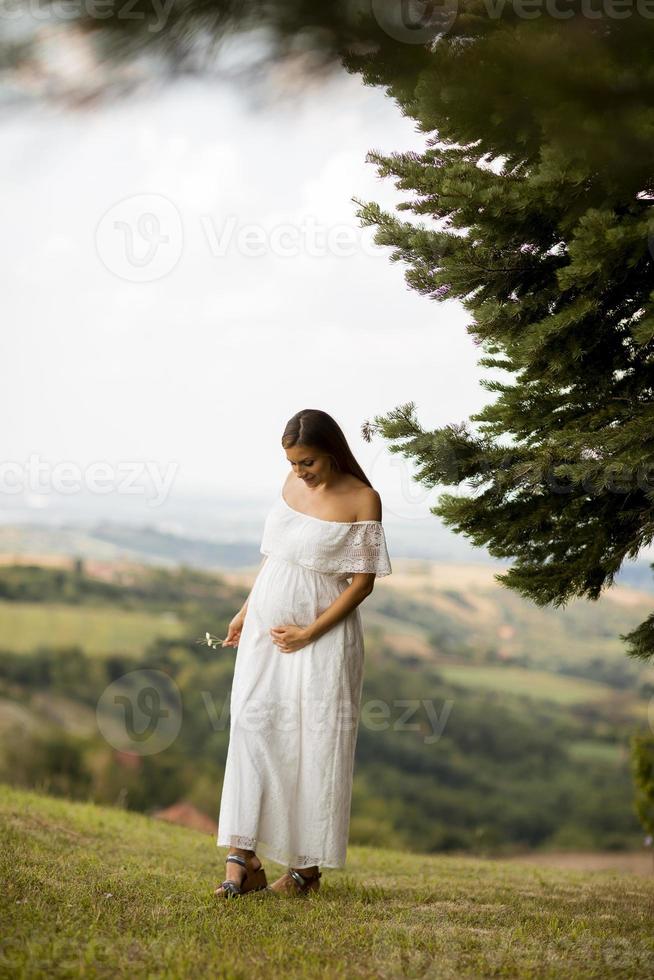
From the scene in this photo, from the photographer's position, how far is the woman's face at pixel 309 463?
A: 4172 mm

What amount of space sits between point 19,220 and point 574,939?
22.5m

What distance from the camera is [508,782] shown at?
76.1 feet

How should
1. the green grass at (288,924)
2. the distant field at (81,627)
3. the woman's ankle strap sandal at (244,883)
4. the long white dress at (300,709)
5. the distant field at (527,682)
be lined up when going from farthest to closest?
the distant field at (527,682) < the distant field at (81,627) < the long white dress at (300,709) < the woman's ankle strap sandal at (244,883) < the green grass at (288,924)

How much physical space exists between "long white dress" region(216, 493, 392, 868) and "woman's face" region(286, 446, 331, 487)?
0.17m

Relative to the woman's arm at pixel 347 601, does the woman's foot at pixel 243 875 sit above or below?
below

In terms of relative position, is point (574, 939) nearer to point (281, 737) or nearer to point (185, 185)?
point (281, 737)

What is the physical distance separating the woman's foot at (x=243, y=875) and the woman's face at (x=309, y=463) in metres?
1.53

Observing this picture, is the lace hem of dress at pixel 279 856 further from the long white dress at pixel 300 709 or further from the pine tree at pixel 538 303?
the pine tree at pixel 538 303

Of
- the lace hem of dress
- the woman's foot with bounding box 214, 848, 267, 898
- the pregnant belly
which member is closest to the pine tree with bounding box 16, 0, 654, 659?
the pregnant belly

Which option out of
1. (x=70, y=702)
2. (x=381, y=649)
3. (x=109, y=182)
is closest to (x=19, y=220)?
(x=109, y=182)

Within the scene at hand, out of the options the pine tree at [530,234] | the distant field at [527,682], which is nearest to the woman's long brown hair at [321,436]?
the pine tree at [530,234]

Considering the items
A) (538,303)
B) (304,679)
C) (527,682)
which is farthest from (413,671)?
(538,303)

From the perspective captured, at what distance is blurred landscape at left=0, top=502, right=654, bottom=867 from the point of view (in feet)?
72.7

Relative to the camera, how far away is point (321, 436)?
4199mm
